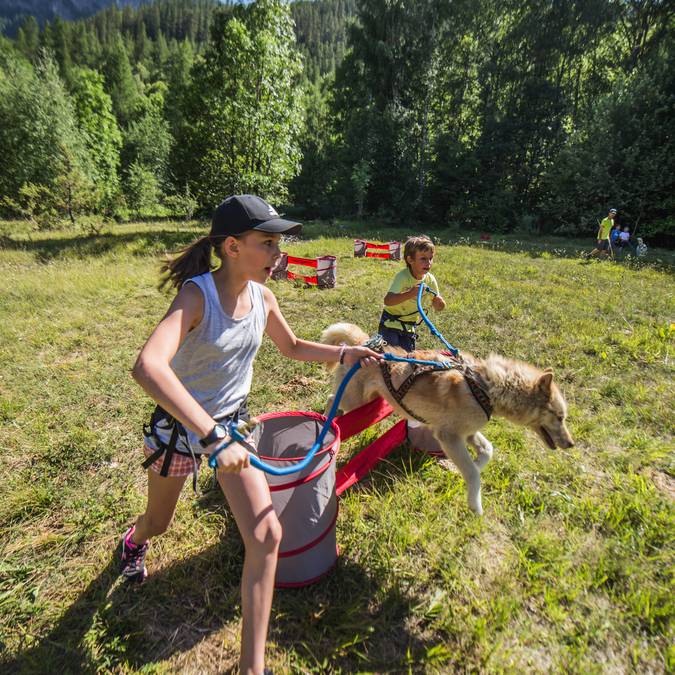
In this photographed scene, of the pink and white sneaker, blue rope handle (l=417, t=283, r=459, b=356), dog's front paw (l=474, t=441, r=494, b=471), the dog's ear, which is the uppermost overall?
blue rope handle (l=417, t=283, r=459, b=356)

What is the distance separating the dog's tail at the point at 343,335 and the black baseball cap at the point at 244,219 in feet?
6.57

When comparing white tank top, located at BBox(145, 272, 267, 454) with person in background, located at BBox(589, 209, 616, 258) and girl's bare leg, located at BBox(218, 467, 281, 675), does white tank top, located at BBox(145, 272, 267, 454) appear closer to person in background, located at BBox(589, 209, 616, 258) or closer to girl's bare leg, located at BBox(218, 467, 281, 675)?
girl's bare leg, located at BBox(218, 467, 281, 675)

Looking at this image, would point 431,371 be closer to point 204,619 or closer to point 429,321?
point 429,321

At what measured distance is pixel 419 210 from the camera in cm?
3091

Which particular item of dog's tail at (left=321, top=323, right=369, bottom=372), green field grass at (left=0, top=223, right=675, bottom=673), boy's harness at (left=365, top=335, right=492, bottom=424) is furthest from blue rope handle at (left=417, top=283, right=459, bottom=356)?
green field grass at (left=0, top=223, right=675, bottom=673)

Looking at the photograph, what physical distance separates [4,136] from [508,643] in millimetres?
39145

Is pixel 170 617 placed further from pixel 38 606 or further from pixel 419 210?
pixel 419 210

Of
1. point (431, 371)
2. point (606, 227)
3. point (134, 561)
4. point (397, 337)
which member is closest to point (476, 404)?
point (431, 371)

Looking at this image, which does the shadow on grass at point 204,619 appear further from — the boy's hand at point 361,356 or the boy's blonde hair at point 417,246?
the boy's blonde hair at point 417,246

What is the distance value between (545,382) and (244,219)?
279 centimetres

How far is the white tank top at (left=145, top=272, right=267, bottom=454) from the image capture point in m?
2.10

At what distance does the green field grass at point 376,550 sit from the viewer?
2.39 meters

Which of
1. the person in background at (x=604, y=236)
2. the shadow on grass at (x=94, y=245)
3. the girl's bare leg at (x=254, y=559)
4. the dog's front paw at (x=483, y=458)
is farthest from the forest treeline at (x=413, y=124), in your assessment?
the girl's bare leg at (x=254, y=559)

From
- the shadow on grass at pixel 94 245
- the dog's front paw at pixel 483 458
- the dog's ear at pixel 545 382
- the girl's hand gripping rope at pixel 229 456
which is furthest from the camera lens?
the shadow on grass at pixel 94 245
